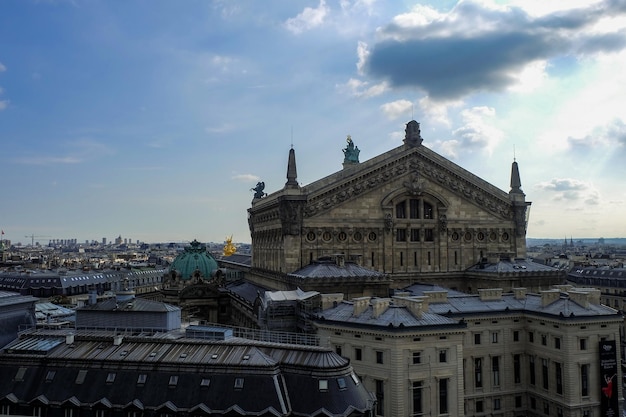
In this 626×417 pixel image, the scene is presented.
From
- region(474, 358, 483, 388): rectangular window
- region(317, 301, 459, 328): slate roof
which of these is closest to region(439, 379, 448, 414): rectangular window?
region(317, 301, 459, 328): slate roof

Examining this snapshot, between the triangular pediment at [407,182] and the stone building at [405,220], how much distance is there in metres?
0.12

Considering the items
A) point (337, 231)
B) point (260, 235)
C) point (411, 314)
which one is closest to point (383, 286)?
point (337, 231)

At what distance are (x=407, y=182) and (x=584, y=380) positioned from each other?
29.6 m

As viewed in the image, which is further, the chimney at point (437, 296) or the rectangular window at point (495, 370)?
the chimney at point (437, 296)

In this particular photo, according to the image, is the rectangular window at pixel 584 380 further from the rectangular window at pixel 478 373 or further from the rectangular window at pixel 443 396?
the rectangular window at pixel 443 396

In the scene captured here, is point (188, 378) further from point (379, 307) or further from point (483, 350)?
point (483, 350)

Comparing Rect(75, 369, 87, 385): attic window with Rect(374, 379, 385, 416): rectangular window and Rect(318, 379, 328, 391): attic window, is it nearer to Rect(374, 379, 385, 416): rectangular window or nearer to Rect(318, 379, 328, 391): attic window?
Rect(318, 379, 328, 391): attic window

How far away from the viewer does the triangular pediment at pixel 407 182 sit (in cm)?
7156

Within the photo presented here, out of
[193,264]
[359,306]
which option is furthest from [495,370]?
[193,264]

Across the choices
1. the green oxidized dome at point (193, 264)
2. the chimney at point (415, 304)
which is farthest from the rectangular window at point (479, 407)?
the green oxidized dome at point (193, 264)

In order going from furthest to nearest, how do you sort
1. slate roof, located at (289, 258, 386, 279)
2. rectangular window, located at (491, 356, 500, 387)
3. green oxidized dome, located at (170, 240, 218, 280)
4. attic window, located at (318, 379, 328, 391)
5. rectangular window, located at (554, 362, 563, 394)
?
green oxidized dome, located at (170, 240, 218, 280) < slate roof, located at (289, 258, 386, 279) < rectangular window, located at (491, 356, 500, 387) < rectangular window, located at (554, 362, 563, 394) < attic window, located at (318, 379, 328, 391)

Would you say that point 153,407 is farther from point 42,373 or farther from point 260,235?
point 260,235

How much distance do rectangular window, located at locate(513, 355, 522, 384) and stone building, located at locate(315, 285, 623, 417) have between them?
0.11 metres

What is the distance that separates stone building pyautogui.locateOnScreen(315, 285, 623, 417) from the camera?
50719 mm
